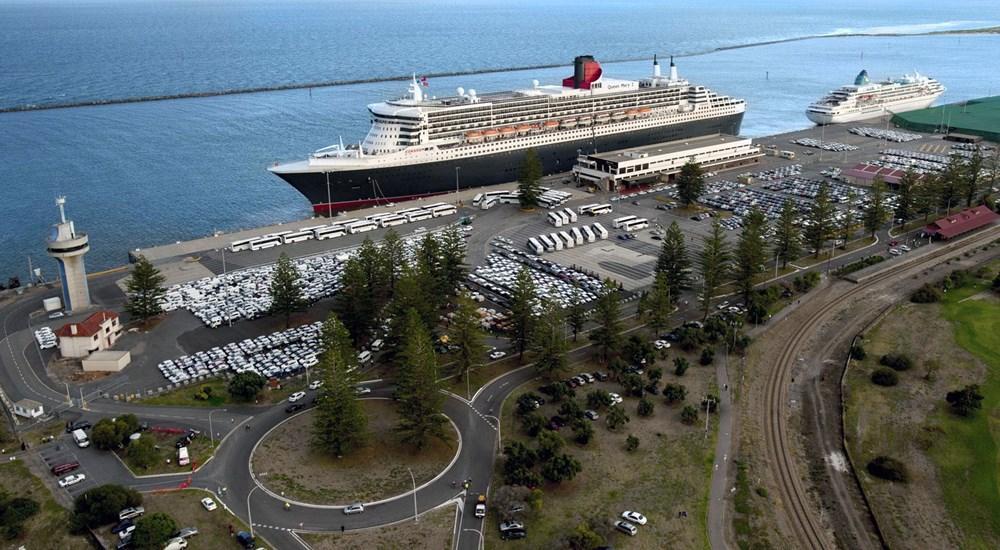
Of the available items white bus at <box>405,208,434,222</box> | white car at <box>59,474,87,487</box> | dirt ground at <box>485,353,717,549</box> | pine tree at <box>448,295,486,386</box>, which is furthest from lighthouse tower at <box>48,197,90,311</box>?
dirt ground at <box>485,353,717,549</box>

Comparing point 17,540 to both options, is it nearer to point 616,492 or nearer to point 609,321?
point 616,492

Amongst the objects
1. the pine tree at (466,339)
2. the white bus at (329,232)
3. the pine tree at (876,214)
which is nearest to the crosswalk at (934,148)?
the pine tree at (876,214)

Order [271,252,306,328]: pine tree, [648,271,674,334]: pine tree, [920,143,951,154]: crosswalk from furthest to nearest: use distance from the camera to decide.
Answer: [920,143,951,154]: crosswalk
[271,252,306,328]: pine tree
[648,271,674,334]: pine tree

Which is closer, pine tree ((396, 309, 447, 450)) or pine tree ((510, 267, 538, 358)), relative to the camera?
pine tree ((396, 309, 447, 450))

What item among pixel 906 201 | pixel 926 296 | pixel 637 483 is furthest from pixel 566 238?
pixel 637 483

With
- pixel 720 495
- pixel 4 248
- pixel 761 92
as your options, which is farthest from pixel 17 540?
pixel 761 92

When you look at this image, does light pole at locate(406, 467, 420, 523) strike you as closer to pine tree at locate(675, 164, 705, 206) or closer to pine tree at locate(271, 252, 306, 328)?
pine tree at locate(271, 252, 306, 328)

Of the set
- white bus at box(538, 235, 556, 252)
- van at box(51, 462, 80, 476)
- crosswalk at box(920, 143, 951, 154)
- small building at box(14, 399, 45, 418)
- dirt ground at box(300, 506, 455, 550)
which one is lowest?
dirt ground at box(300, 506, 455, 550)
